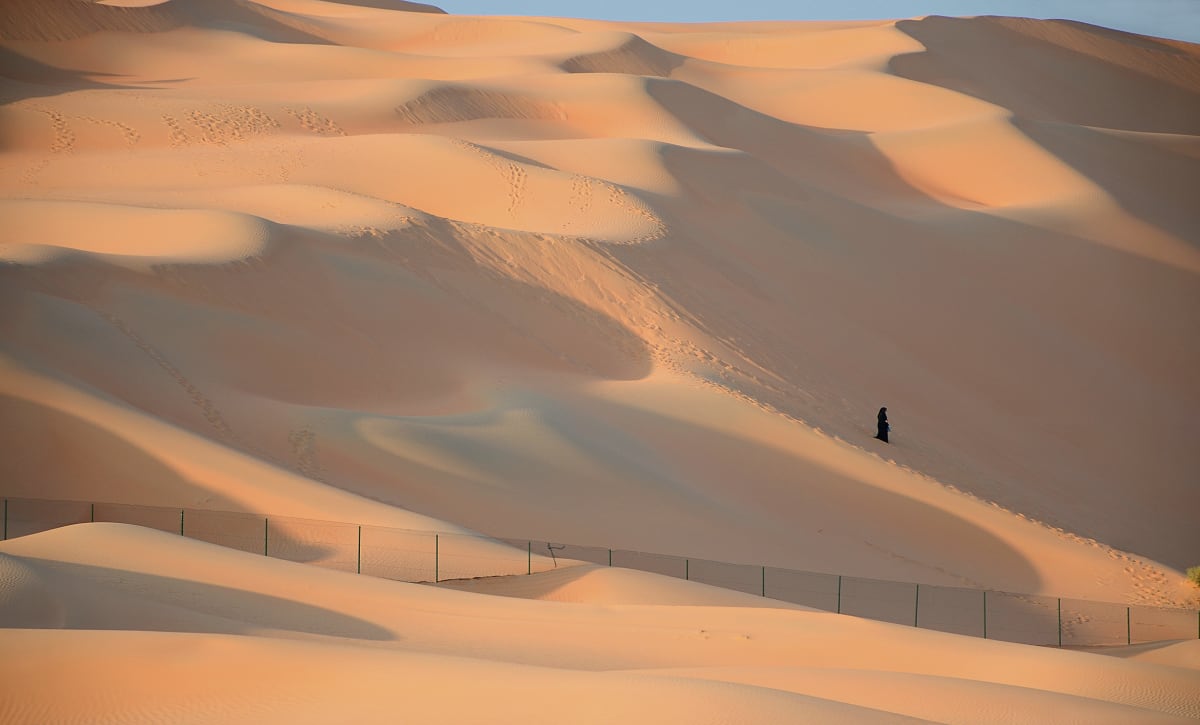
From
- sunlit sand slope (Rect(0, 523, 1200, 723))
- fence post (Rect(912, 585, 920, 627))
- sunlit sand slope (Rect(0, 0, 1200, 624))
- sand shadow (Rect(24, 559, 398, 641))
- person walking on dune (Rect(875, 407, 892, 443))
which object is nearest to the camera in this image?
sunlit sand slope (Rect(0, 523, 1200, 723))

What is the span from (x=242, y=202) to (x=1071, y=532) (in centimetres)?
1919

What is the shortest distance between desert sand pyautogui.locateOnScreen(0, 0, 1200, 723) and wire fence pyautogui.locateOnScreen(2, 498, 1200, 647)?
603 mm

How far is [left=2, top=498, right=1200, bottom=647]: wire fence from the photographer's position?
1702 centimetres

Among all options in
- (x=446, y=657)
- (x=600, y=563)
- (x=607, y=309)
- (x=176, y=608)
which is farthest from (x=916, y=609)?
(x=607, y=309)

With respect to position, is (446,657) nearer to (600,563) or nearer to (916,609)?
(600,563)

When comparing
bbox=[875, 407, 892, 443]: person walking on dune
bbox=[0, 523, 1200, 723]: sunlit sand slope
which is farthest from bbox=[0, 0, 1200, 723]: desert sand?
bbox=[875, 407, 892, 443]: person walking on dune

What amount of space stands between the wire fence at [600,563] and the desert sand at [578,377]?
60 centimetres

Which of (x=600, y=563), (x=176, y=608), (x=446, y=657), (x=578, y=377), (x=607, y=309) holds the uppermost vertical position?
(x=607, y=309)

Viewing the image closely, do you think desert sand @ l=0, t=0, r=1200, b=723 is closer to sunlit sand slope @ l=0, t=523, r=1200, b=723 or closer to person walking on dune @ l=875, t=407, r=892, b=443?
sunlit sand slope @ l=0, t=523, r=1200, b=723

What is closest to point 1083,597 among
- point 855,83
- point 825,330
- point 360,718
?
point 825,330

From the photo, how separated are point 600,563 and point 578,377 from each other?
9081 millimetres

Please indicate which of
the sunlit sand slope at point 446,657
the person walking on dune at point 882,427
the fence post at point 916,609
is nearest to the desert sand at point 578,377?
the sunlit sand slope at point 446,657

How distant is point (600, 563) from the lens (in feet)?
60.4

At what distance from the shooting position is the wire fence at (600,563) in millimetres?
17016
